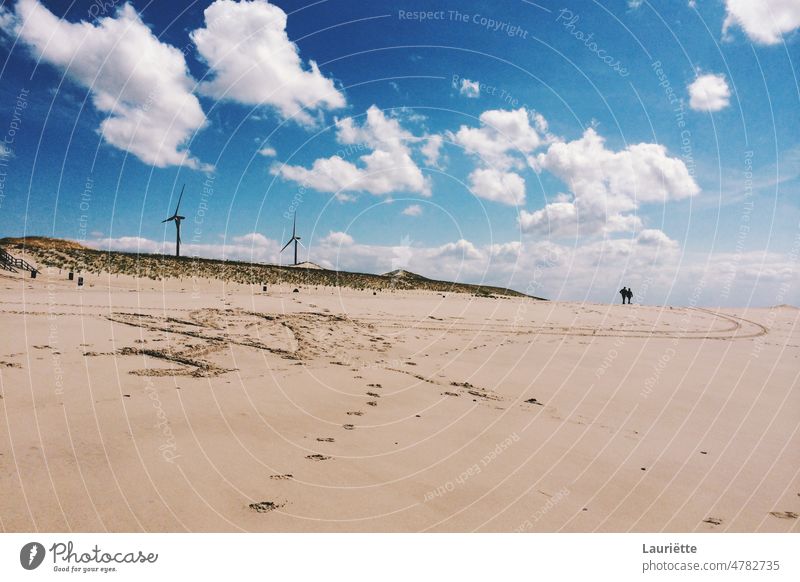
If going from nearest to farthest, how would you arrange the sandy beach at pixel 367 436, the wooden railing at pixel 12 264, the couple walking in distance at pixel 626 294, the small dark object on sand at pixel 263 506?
the small dark object on sand at pixel 263 506 < the sandy beach at pixel 367 436 < the wooden railing at pixel 12 264 < the couple walking in distance at pixel 626 294

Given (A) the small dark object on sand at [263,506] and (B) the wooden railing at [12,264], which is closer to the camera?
(A) the small dark object on sand at [263,506]

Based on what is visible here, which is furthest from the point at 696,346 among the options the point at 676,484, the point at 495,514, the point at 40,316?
the point at 40,316

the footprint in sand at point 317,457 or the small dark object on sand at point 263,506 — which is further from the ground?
the footprint in sand at point 317,457

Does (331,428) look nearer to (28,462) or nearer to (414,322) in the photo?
(28,462)

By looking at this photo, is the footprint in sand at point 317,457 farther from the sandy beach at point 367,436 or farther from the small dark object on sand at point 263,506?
the small dark object on sand at point 263,506

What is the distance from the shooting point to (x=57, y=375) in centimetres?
772

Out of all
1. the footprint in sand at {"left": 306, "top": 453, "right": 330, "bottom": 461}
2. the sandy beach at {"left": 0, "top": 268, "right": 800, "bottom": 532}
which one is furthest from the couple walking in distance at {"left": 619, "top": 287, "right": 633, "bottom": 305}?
the footprint in sand at {"left": 306, "top": 453, "right": 330, "bottom": 461}

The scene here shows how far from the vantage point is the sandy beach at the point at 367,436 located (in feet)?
15.3

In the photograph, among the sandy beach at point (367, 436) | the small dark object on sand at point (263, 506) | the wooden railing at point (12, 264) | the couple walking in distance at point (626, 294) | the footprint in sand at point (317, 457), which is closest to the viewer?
the small dark object on sand at point (263, 506)

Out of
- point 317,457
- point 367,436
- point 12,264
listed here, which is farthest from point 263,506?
point 12,264

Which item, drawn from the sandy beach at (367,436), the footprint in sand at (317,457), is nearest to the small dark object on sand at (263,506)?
the sandy beach at (367,436)

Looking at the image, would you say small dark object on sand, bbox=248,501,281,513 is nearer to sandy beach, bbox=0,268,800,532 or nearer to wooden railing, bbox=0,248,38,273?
sandy beach, bbox=0,268,800,532

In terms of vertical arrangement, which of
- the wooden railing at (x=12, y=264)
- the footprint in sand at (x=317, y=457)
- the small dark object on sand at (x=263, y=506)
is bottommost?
the small dark object on sand at (x=263, y=506)

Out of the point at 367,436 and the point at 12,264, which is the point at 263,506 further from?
the point at 12,264
